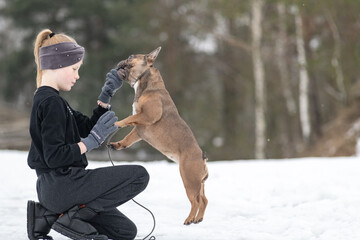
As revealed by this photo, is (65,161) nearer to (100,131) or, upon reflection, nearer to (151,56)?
(100,131)

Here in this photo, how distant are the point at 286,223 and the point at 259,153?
518 inches

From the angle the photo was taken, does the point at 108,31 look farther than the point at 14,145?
Yes

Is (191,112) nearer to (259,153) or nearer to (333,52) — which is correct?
(259,153)

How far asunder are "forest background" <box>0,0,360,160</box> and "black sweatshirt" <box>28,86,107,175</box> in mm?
13465

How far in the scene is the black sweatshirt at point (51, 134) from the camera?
10.2 feet

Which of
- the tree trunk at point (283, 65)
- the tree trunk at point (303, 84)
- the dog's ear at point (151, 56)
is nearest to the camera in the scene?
the dog's ear at point (151, 56)

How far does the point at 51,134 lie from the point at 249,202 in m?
3.24

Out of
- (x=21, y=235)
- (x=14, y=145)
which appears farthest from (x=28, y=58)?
(x=21, y=235)

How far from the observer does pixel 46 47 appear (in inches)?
128

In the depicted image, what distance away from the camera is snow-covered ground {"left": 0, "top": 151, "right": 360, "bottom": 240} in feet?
14.2

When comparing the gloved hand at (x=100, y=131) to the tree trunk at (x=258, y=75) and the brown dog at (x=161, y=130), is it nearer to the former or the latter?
the brown dog at (x=161, y=130)

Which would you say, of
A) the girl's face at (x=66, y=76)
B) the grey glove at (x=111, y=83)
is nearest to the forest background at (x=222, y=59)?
the grey glove at (x=111, y=83)

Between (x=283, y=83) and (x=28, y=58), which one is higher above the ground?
(x=28, y=58)

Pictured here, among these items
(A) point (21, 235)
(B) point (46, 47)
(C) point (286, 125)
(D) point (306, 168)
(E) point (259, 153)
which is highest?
(B) point (46, 47)
